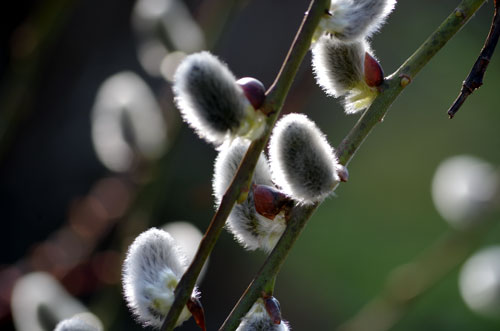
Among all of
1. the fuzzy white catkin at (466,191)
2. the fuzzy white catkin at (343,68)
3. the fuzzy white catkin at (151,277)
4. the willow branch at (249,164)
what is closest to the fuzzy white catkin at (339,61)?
the fuzzy white catkin at (343,68)

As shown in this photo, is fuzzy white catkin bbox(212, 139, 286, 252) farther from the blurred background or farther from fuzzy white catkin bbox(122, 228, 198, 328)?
the blurred background

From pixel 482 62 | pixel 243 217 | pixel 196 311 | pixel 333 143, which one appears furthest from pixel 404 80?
pixel 333 143

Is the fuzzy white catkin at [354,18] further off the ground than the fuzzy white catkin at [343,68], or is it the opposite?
the fuzzy white catkin at [354,18]

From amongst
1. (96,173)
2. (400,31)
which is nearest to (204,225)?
(96,173)

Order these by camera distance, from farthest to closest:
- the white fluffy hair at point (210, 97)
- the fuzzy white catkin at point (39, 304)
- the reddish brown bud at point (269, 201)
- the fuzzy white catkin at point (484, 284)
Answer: the fuzzy white catkin at point (484, 284)
the fuzzy white catkin at point (39, 304)
the reddish brown bud at point (269, 201)
the white fluffy hair at point (210, 97)

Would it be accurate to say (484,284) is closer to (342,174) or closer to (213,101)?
(342,174)

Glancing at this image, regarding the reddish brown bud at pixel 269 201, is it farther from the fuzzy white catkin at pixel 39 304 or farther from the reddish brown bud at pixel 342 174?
the fuzzy white catkin at pixel 39 304
